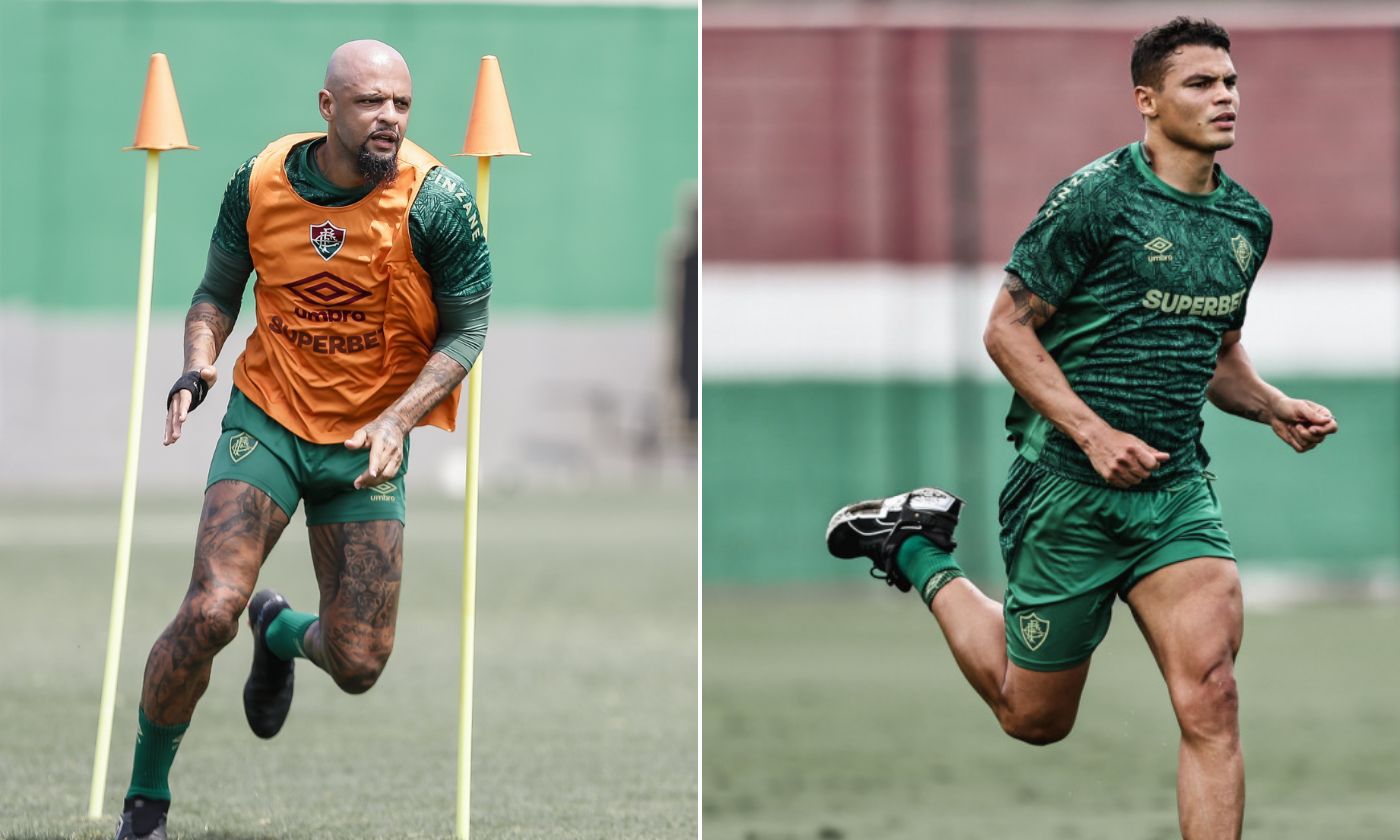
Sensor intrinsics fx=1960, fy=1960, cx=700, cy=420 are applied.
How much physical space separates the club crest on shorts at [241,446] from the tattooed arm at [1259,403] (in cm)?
302

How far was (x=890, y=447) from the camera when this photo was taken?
19422mm

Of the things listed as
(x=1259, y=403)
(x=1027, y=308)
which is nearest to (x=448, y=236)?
(x=1027, y=308)

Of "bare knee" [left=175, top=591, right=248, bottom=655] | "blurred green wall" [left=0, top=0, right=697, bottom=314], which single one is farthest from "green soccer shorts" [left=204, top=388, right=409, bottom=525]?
"blurred green wall" [left=0, top=0, right=697, bottom=314]

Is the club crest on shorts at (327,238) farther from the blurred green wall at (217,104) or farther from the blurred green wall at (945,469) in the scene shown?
the blurred green wall at (217,104)

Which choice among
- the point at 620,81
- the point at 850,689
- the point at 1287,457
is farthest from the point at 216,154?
the point at 850,689

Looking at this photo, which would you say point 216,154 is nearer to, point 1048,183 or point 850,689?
point 1048,183

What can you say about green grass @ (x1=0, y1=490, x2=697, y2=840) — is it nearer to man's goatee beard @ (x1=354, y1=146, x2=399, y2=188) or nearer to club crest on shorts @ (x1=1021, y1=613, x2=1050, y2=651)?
club crest on shorts @ (x1=1021, y1=613, x2=1050, y2=651)

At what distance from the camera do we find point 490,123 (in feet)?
21.2

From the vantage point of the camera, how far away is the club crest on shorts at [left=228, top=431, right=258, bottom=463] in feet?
20.4

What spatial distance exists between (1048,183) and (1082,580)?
13.8 metres

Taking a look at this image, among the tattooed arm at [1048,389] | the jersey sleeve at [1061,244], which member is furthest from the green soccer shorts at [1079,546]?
the jersey sleeve at [1061,244]

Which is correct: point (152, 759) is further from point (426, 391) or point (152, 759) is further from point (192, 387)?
point (426, 391)

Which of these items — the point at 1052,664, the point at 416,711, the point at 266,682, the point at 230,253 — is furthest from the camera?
the point at 416,711

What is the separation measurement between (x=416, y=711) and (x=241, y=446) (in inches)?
157
